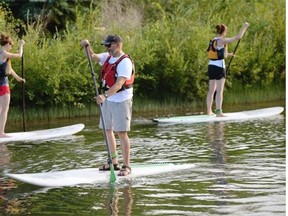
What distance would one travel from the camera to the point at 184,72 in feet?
66.1

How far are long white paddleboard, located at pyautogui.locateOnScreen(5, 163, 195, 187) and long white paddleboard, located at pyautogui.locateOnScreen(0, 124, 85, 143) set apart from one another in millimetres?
3928

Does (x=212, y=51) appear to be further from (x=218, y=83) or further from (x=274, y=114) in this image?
(x=274, y=114)

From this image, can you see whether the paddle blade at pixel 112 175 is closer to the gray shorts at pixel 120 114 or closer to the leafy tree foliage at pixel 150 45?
the gray shorts at pixel 120 114

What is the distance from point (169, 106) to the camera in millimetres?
20297

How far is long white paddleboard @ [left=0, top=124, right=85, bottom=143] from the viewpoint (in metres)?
14.6

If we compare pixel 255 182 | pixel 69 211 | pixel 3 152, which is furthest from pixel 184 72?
pixel 69 211

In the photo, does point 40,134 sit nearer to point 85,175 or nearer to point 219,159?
point 219,159

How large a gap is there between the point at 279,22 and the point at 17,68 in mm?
8150

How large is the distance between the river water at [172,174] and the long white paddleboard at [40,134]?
0.15m

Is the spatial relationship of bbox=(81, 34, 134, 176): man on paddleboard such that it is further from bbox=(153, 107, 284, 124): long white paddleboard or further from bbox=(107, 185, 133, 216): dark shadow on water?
bbox=(153, 107, 284, 124): long white paddleboard

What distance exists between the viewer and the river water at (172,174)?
8898mm

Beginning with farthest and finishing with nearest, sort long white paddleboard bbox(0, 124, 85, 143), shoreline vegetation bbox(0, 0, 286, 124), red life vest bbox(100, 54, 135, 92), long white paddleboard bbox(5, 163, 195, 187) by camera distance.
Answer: shoreline vegetation bbox(0, 0, 286, 124) → long white paddleboard bbox(0, 124, 85, 143) → red life vest bbox(100, 54, 135, 92) → long white paddleboard bbox(5, 163, 195, 187)

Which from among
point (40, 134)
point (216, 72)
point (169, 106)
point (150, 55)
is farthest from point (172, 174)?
point (169, 106)

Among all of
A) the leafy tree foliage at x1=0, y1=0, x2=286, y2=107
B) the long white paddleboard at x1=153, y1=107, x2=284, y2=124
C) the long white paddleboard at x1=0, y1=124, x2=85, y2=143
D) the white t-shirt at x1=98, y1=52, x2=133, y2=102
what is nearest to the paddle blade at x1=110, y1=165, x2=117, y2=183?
the white t-shirt at x1=98, y1=52, x2=133, y2=102
